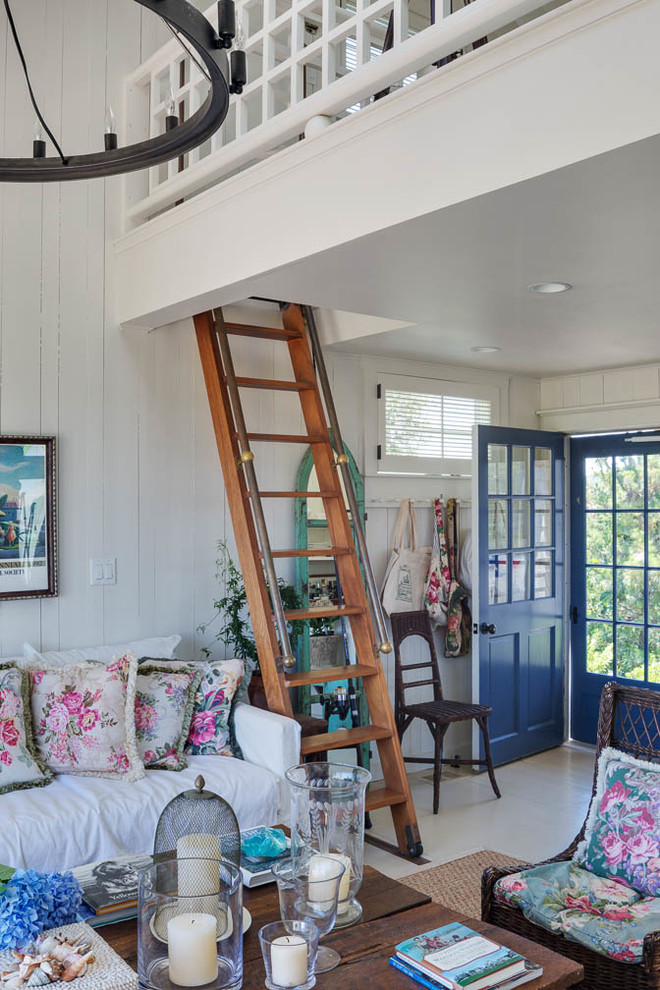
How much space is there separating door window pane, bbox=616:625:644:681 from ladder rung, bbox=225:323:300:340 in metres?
2.92

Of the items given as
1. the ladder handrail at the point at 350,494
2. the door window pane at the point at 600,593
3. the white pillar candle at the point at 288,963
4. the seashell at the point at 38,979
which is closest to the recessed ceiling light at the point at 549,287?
the ladder handrail at the point at 350,494

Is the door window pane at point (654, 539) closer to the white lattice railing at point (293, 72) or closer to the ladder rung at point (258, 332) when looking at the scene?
the ladder rung at point (258, 332)

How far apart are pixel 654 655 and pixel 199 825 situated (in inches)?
162

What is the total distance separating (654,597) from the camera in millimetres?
5379

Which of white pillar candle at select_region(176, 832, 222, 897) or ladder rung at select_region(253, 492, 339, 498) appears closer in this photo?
white pillar candle at select_region(176, 832, 222, 897)

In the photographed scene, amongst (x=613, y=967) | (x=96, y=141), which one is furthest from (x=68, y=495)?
(x=613, y=967)

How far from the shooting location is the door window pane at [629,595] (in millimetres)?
5457

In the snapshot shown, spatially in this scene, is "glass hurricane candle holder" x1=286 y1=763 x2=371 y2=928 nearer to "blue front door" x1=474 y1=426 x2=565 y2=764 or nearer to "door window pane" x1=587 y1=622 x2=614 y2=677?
"blue front door" x1=474 y1=426 x2=565 y2=764

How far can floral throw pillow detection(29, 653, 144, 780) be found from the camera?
3170 millimetres

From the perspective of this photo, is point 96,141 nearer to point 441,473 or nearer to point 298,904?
point 441,473

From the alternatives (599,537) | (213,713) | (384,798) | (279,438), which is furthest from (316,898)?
(599,537)

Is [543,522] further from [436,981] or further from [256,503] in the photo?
[436,981]

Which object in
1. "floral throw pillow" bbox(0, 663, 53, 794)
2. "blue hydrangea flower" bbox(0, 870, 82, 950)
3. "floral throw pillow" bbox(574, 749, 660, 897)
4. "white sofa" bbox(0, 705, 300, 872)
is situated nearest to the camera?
"blue hydrangea flower" bbox(0, 870, 82, 950)

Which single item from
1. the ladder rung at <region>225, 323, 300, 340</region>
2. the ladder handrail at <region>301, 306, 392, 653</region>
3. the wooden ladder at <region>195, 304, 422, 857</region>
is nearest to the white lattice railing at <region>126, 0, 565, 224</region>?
the ladder rung at <region>225, 323, 300, 340</region>
